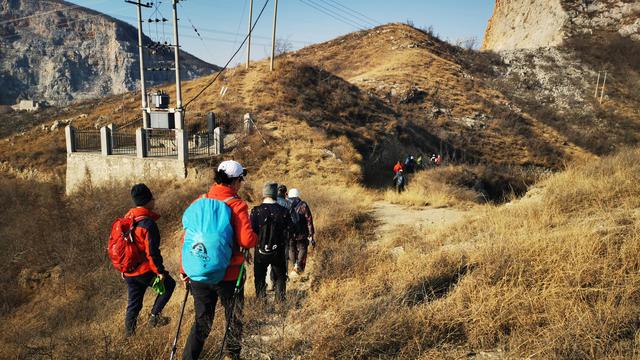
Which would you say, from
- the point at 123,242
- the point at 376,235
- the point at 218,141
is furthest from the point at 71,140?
the point at 123,242

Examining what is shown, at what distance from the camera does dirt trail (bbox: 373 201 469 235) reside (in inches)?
377

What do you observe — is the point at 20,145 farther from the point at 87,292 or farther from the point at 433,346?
the point at 433,346

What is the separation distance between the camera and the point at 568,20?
4316cm

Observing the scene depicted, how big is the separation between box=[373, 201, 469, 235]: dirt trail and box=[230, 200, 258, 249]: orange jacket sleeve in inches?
249

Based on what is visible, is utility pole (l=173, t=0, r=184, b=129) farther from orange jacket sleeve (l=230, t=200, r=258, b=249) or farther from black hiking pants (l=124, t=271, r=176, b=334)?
orange jacket sleeve (l=230, t=200, r=258, b=249)

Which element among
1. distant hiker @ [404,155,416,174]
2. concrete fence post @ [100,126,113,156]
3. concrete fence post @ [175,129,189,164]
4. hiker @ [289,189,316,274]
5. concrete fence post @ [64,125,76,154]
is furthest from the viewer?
distant hiker @ [404,155,416,174]

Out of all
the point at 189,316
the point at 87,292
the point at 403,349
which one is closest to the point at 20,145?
the point at 87,292

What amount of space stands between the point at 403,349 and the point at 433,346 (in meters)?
0.31

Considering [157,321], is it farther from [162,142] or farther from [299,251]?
[162,142]

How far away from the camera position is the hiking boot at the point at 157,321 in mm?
4180

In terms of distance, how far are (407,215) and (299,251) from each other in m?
5.56

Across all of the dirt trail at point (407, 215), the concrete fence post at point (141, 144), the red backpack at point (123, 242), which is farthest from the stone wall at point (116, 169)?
the red backpack at point (123, 242)

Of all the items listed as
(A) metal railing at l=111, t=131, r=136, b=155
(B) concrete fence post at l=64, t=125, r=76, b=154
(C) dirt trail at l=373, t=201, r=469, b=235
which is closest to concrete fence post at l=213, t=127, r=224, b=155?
(A) metal railing at l=111, t=131, r=136, b=155

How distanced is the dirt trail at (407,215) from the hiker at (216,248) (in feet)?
20.4
